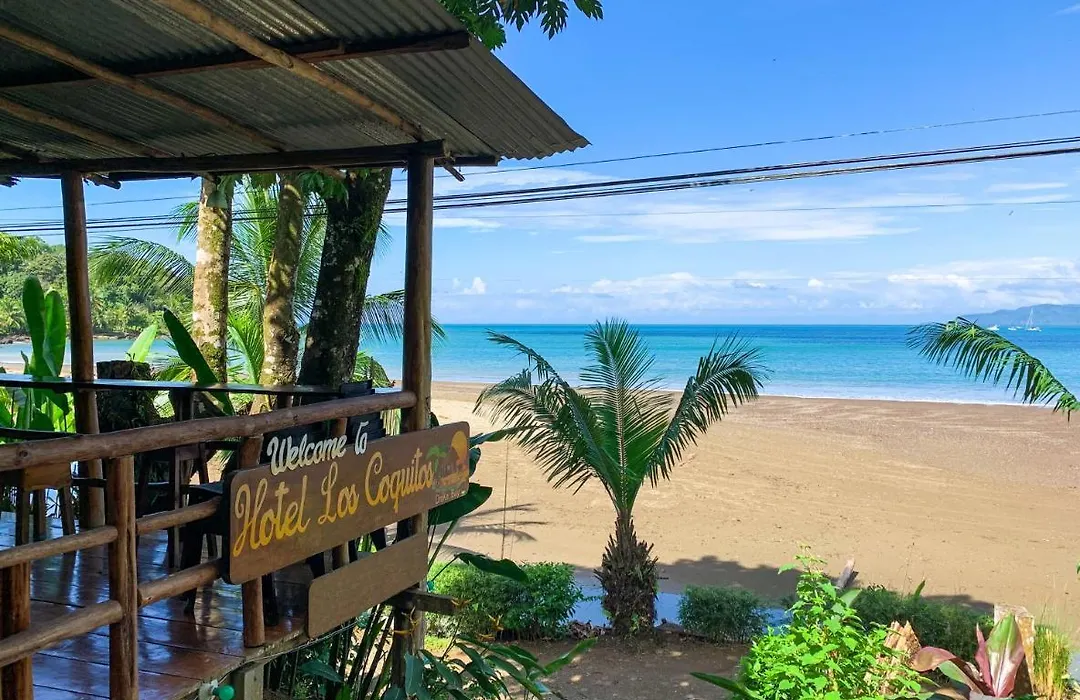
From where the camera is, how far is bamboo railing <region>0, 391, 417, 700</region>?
196 cm

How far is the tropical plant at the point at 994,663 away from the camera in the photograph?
486cm

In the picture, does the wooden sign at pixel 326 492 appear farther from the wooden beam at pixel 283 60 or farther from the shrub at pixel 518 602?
the shrub at pixel 518 602

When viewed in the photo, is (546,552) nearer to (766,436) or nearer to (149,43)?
(149,43)

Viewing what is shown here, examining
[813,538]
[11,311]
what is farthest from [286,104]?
[11,311]

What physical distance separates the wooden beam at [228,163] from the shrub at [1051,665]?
217 inches

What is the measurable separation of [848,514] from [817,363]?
1418 inches

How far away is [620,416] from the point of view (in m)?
7.88

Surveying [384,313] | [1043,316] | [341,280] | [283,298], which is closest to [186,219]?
[384,313]

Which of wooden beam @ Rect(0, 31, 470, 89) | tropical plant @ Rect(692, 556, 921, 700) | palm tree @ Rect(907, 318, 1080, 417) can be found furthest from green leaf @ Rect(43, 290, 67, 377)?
palm tree @ Rect(907, 318, 1080, 417)

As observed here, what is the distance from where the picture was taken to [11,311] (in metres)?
42.1

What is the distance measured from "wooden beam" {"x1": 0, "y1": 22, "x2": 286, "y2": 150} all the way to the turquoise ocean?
16.8 meters

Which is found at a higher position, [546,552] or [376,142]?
[376,142]

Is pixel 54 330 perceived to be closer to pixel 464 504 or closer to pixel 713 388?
pixel 464 504

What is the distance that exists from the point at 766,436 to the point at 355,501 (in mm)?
17613
